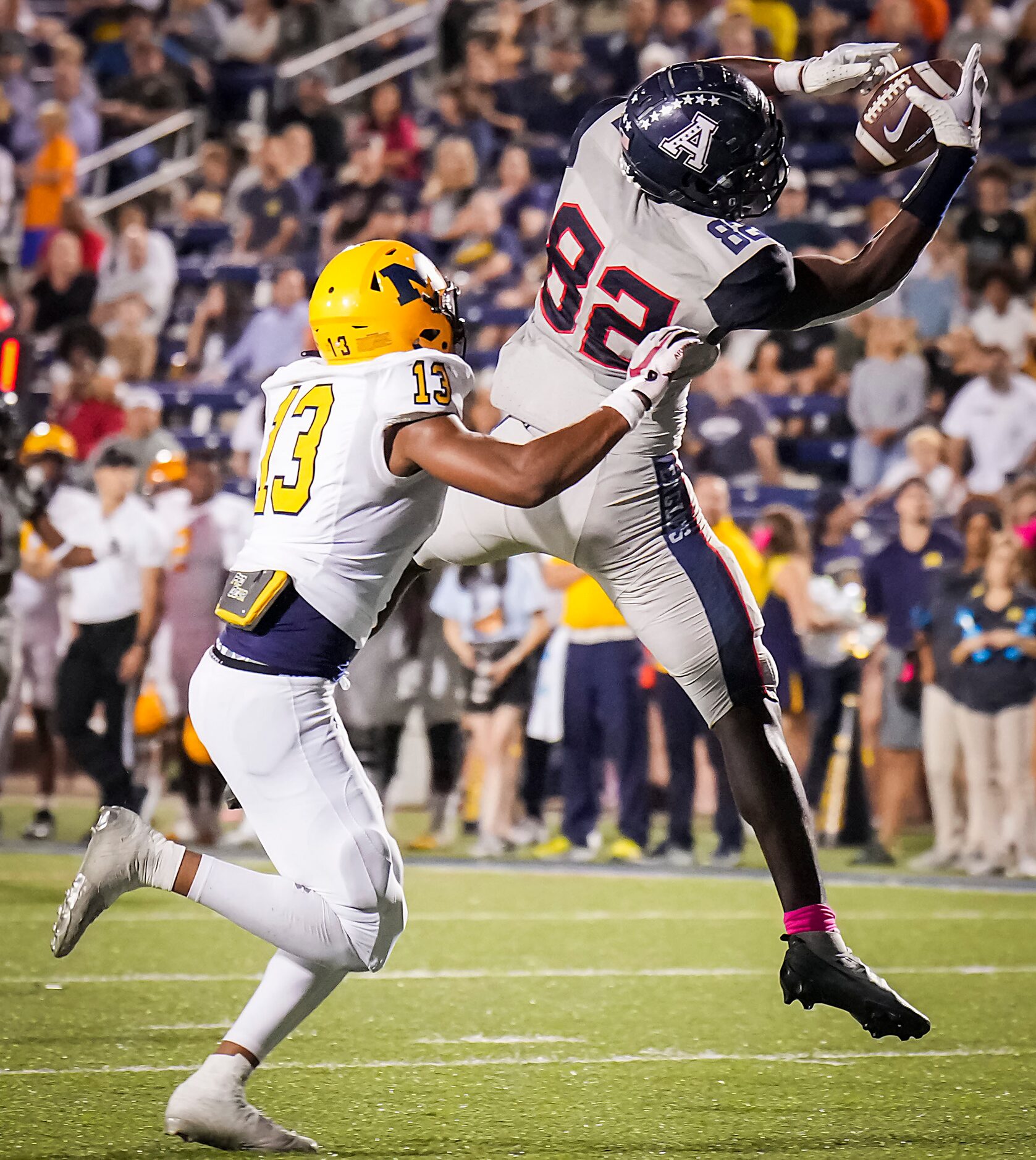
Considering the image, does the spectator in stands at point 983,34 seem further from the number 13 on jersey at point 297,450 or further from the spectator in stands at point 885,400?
the number 13 on jersey at point 297,450

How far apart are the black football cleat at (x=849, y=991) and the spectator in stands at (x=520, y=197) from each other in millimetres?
9437

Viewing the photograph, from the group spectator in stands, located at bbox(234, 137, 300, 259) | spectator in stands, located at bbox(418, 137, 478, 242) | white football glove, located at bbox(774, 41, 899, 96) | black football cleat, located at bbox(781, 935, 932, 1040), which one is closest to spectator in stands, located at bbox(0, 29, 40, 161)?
spectator in stands, located at bbox(234, 137, 300, 259)

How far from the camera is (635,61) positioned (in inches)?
550

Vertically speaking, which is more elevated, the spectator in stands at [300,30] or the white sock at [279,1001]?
the spectator in stands at [300,30]

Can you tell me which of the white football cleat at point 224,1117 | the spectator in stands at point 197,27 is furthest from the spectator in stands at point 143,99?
the white football cleat at point 224,1117

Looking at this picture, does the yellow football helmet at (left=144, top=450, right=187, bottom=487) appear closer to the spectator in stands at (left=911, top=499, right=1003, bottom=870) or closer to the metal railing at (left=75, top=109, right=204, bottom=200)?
the spectator in stands at (left=911, top=499, right=1003, bottom=870)

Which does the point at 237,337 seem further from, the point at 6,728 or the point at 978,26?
the point at 978,26

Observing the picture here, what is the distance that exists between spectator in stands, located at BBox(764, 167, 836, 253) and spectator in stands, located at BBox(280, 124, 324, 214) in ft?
11.9

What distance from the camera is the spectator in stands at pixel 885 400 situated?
37.5ft

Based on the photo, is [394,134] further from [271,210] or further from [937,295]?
[937,295]

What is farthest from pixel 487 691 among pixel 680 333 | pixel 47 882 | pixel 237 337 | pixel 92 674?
pixel 680 333

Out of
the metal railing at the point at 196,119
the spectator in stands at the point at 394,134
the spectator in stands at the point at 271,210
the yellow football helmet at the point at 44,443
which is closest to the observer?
the yellow football helmet at the point at 44,443

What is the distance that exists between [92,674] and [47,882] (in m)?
1.60

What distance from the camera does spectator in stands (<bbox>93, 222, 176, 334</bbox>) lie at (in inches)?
543
